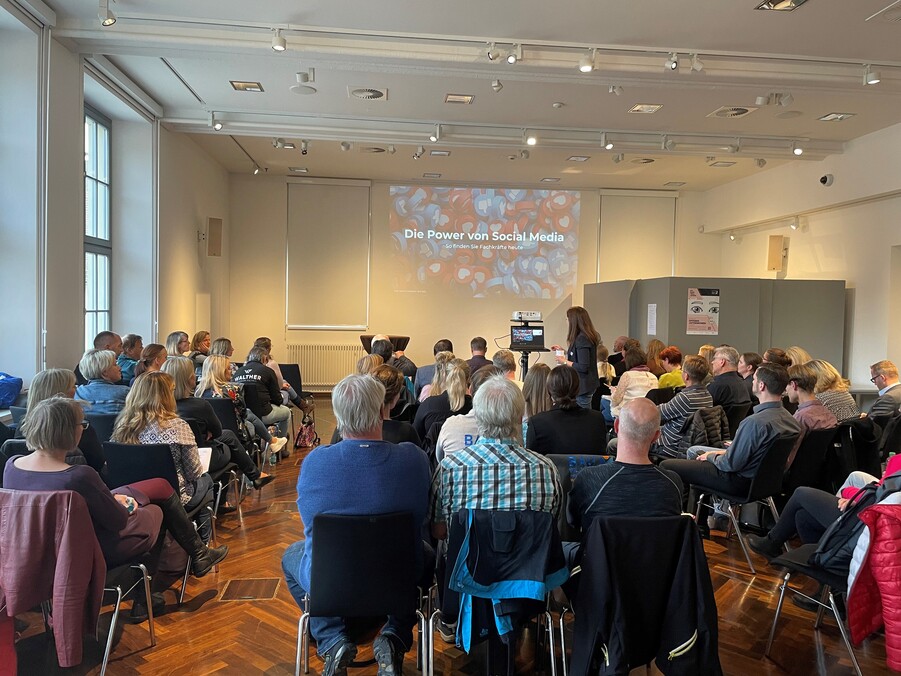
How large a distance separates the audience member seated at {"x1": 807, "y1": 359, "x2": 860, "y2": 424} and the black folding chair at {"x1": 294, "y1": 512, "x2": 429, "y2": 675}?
12.3ft

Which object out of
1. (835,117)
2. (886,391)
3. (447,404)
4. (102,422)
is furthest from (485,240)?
(102,422)

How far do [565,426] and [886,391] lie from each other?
3187mm

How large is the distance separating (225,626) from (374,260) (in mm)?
9131

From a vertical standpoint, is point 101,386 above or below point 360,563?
above

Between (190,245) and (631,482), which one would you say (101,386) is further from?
(190,245)

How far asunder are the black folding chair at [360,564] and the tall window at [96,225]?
5717 mm

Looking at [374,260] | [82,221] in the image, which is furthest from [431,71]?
[374,260]

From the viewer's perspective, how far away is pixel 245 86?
6863 millimetres

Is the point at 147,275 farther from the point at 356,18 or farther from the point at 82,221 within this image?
the point at 356,18

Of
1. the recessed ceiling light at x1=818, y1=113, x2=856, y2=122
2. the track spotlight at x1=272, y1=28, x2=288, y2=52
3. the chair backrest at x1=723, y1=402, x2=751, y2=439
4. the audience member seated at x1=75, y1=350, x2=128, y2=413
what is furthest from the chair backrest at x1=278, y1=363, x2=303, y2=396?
the recessed ceiling light at x1=818, y1=113, x2=856, y2=122

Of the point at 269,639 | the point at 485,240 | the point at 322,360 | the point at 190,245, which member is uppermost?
the point at 485,240

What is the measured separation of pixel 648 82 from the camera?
618 cm

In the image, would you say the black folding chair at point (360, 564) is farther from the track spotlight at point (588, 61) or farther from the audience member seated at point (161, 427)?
the track spotlight at point (588, 61)

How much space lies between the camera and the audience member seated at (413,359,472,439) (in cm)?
441
